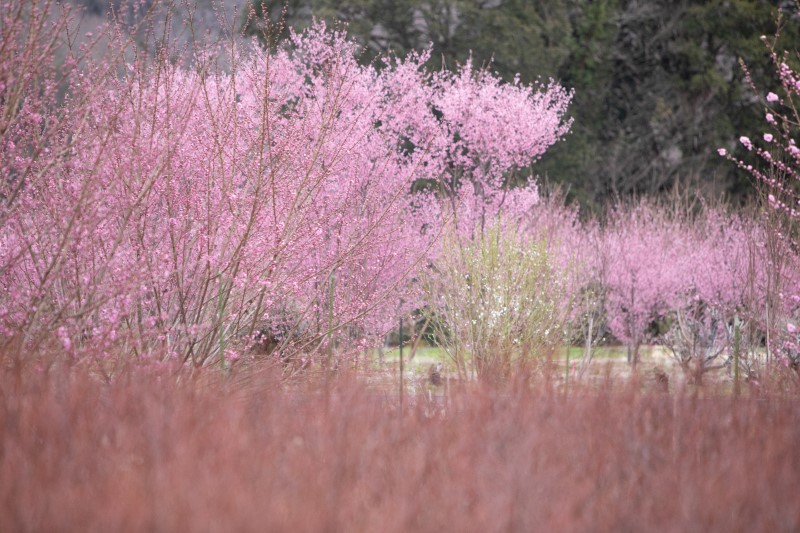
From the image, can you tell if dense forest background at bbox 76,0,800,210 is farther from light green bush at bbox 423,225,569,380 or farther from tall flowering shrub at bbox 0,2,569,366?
tall flowering shrub at bbox 0,2,569,366

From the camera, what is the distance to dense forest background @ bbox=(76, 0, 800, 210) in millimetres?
30188

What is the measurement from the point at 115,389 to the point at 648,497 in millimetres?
2725

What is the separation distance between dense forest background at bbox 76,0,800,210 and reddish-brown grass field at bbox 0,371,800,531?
25.1 metres

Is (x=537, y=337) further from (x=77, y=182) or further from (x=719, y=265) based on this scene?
(x=719, y=265)

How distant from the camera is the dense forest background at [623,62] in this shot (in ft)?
99.0

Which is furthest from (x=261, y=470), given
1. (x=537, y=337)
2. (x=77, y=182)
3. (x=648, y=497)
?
(x=537, y=337)

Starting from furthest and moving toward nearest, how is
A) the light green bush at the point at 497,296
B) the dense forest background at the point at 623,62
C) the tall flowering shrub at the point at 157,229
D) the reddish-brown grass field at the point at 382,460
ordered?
the dense forest background at the point at 623,62 → the light green bush at the point at 497,296 → the tall flowering shrub at the point at 157,229 → the reddish-brown grass field at the point at 382,460

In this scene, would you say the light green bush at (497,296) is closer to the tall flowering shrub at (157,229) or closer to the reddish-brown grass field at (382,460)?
the tall flowering shrub at (157,229)

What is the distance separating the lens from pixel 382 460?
425 centimetres

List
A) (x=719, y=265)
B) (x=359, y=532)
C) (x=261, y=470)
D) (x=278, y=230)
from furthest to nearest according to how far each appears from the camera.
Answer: (x=719, y=265), (x=278, y=230), (x=261, y=470), (x=359, y=532)

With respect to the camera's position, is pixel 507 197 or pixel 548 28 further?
pixel 548 28

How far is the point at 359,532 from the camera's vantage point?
337 cm

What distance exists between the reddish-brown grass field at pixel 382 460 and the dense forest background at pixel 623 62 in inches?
987

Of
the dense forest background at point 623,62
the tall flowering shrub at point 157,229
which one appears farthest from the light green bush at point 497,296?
the dense forest background at point 623,62
